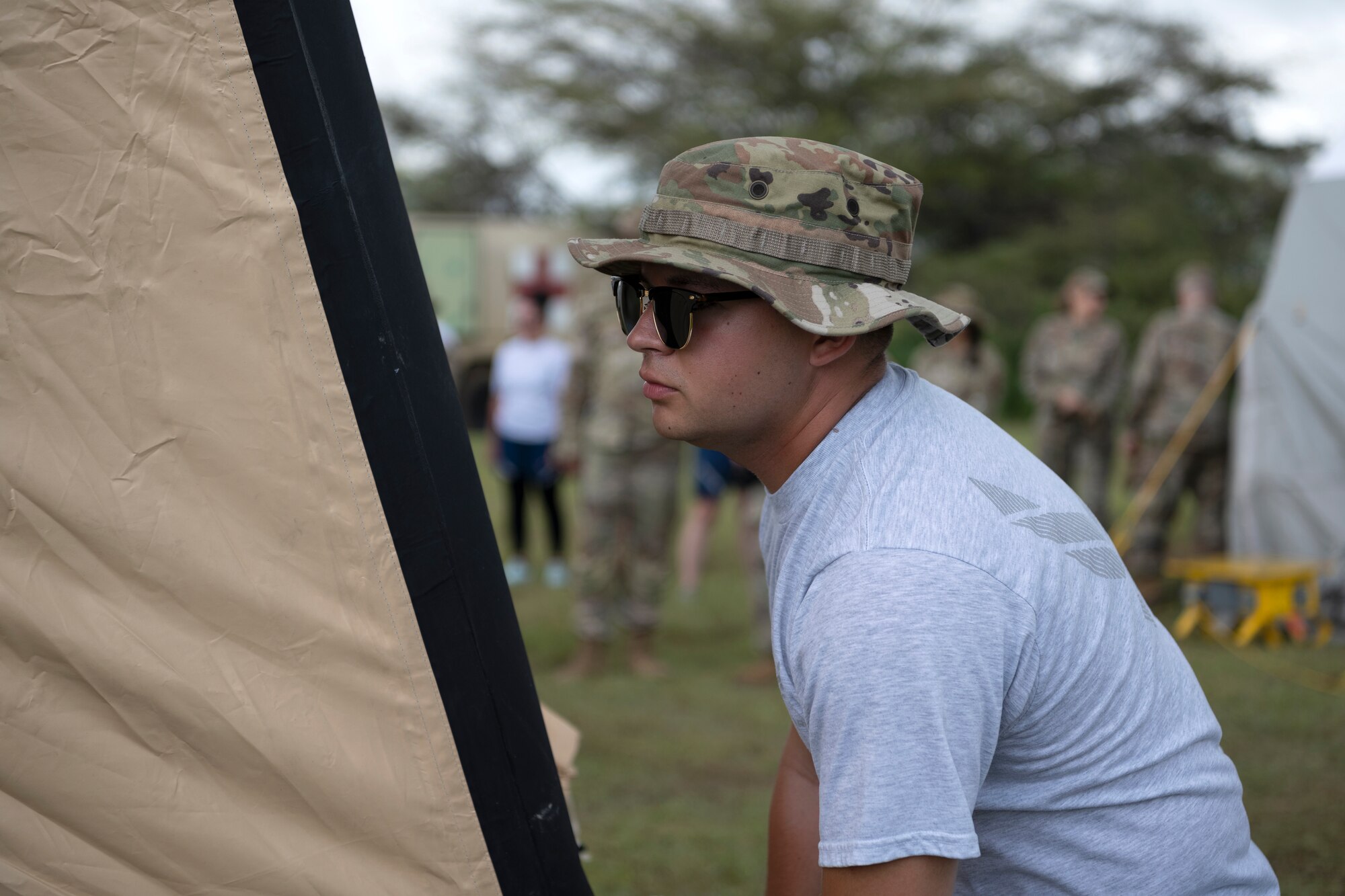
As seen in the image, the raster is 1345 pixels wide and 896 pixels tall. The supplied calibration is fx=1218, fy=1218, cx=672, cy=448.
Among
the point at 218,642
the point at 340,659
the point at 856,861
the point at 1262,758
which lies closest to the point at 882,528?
the point at 856,861

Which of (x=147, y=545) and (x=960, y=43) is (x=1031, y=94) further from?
(x=147, y=545)

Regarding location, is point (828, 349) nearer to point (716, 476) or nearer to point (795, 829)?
point (795, 829)

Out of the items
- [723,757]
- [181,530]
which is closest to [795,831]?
Result: [181,530]

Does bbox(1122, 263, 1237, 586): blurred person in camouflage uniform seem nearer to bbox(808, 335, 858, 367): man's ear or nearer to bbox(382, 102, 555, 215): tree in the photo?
bbox(808, 335, 858, 367): man's ear

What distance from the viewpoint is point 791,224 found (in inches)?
68.1

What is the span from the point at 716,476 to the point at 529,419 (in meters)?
2.15

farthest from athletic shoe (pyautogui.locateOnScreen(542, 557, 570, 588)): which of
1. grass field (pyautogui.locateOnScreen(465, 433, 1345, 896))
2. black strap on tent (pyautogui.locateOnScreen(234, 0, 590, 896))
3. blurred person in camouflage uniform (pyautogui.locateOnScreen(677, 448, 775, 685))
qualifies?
black strap on tent (pyautogui.locateOnScreen(234, 0, 590, 896))

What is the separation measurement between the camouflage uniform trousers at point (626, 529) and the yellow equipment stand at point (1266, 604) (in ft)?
10.1

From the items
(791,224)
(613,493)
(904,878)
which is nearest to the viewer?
(904,878)

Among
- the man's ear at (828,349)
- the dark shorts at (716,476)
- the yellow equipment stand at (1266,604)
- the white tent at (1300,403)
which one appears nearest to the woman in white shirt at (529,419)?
the dark shorts at (716,476)

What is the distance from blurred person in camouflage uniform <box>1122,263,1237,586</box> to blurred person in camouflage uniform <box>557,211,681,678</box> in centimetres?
370

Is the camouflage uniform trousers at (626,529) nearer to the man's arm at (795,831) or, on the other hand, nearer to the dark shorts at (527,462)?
the dark shorts at (527,462)

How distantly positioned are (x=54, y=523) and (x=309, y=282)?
0.51m

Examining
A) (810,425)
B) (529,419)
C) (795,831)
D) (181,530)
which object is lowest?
(529,419)
